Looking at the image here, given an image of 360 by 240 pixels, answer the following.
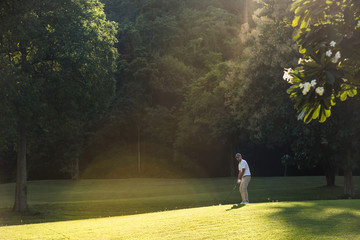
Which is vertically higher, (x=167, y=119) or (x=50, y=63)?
(x=167, y=119)

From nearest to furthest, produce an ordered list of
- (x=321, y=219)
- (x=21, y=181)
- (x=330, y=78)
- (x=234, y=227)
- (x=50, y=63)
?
(x=330, y=78), (x=234, y=227), (x=321, y=219), (x=50, y=63), (x=21, y=181)

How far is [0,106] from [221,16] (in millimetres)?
44833

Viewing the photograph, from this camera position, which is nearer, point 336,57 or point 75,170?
point 336,57

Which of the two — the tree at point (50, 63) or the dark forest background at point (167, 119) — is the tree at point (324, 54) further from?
the dark forest background at point (167, 119)

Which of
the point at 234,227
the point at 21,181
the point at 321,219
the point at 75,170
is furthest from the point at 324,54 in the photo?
the point at 75,170

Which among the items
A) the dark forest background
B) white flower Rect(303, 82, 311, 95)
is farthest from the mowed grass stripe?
the dark forest background

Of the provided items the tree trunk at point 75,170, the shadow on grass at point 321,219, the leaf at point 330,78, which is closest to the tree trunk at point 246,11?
the tree trunk at point 75,170

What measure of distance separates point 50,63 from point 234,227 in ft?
49.7

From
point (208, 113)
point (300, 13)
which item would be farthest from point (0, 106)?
point (208, 113)

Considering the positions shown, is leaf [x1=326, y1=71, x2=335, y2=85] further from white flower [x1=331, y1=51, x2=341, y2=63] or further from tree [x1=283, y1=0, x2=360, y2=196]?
white flower [x1=331, y1=51, x2=341, y2=63]

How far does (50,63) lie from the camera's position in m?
23.9

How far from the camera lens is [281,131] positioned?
1088 inches

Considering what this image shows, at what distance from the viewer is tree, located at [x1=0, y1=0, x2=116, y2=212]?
2203 centimetres

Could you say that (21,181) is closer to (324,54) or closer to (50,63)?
(50,63)
